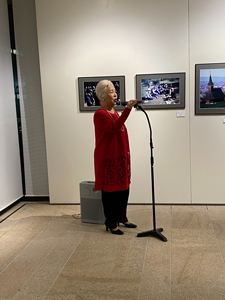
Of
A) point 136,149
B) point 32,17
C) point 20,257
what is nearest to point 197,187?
point 136,149

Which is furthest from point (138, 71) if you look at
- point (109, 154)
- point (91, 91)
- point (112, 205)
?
point (112, 205)

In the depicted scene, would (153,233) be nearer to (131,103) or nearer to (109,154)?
(109,154)

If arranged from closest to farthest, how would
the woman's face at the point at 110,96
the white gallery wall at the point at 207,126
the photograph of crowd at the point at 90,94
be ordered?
the woman's face at the point at 110,96 < the white gallery wall at the point at 207,126 < the photograph of crowd at the point at 90,94

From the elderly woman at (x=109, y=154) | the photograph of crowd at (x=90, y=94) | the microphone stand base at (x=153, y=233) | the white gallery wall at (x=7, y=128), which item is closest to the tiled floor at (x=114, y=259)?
the microphone stand base at (x=153, y=233)

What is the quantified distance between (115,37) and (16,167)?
244cm

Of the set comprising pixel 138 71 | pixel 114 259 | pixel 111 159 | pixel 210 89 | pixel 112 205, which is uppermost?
pixel 138 71

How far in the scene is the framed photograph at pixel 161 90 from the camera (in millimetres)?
4035

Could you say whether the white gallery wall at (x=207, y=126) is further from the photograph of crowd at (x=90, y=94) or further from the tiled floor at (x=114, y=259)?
the photograph of crowd at (x=90, y=94)

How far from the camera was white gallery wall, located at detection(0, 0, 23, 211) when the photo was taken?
13.9 feet

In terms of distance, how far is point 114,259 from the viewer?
2.78 meters

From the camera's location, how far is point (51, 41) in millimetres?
4160

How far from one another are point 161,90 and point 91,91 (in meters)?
0.97

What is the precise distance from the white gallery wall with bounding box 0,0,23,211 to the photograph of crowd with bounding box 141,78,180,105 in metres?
1.97

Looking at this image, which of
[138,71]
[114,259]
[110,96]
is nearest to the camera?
[114,259]
